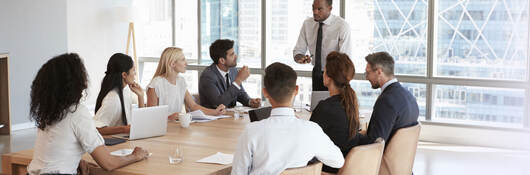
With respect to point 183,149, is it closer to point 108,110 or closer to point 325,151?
point 108,110

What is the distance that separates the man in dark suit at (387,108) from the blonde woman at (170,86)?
1330 millimetres

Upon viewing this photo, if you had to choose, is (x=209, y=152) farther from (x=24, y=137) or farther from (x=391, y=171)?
(x=24, y=137)

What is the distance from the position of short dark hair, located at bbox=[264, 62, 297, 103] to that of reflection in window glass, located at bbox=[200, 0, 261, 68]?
5.44 m

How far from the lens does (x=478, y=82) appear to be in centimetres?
697

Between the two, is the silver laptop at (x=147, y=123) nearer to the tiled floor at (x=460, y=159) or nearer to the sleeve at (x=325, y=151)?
the sleeve at (x=325, y=151)

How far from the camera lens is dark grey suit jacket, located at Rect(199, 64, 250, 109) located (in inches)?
205

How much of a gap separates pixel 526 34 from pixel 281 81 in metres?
4.79

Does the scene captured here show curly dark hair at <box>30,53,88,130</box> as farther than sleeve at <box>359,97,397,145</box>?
No

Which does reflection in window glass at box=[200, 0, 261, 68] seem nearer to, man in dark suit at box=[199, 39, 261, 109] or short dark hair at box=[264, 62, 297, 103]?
man in dark suit at box=[199, 39, 261, 109]

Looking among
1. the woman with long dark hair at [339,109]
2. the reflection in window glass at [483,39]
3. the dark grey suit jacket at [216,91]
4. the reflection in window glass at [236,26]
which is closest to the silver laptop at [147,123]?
the woman with long dark hair at [339,109]

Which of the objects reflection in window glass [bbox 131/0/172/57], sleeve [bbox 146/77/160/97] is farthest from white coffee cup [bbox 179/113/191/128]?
reflection in window glass [bbox 131/0/172/57]

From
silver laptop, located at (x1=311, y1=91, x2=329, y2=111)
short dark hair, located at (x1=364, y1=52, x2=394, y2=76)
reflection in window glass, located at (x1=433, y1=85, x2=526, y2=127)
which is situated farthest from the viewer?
reflection in window glass, located at (x1=433, y1=85, x2=526, y2=127)

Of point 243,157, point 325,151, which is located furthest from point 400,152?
point 243,157

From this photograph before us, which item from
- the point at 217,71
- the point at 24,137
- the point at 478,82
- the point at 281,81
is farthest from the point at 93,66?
the point at 281,81
